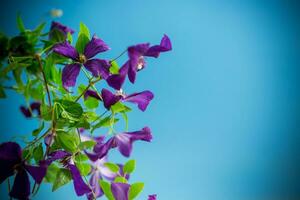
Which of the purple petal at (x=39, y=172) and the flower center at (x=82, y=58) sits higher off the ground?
the flower center at (x=82, y=58)

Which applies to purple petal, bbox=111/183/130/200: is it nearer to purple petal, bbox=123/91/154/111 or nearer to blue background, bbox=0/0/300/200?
purple petal, bbox=123/91/154/111

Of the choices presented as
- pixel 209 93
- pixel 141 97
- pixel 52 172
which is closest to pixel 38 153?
pixel 52 172

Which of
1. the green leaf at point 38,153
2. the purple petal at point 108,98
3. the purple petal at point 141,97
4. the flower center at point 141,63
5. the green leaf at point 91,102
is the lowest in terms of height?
the green leaf at point 38,153

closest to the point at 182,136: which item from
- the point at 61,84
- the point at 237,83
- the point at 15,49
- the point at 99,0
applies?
the point at 237,83

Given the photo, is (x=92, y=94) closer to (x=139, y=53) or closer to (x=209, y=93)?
(x=139, y=53)

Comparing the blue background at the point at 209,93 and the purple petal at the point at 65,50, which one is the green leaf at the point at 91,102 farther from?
the blue background at the point at 209,93

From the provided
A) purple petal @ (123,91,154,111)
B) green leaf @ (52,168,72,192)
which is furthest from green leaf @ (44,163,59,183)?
purple petal @ (123,91,154,111)

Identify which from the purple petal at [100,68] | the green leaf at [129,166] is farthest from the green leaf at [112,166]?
the purple petal at [100,68]
